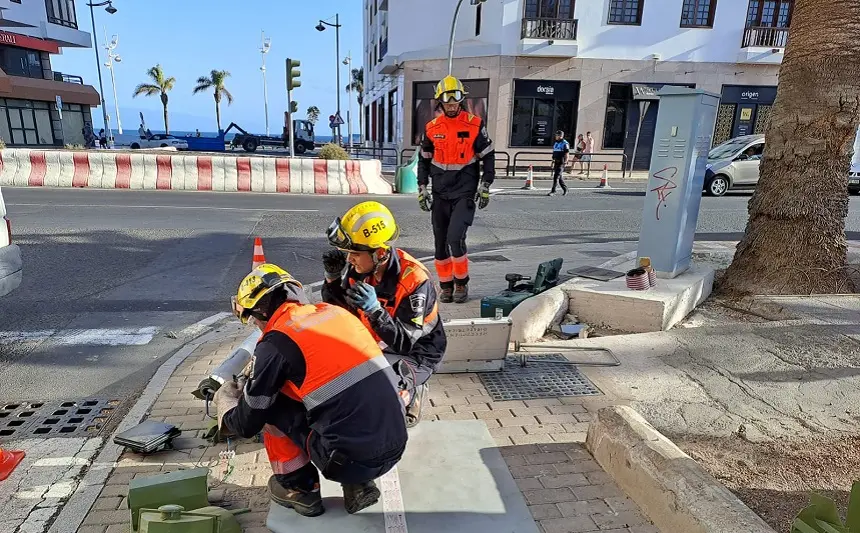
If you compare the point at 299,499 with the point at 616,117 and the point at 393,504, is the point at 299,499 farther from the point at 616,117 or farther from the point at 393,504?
the point at 616,117

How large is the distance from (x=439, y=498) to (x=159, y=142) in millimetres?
40752

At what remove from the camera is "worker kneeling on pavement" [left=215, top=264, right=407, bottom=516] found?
2184 millimetres

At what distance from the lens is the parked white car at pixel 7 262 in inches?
166

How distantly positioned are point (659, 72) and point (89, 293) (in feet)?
80.7

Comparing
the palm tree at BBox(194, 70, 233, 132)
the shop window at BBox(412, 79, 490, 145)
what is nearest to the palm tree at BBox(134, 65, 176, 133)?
the palm tree at BBox(194, 70, 233, 132)

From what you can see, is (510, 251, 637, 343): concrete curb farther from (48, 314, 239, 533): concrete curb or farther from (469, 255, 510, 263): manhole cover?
(48, 314, 239, 533): concrete curb

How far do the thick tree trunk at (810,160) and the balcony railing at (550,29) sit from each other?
65.5 ft

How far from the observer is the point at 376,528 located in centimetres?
244

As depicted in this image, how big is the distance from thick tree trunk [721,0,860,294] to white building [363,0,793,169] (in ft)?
64.4

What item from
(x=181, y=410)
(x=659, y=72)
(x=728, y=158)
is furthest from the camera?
(x=659, y=72)

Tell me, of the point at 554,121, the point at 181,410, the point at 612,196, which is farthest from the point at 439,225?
the point at 554,121

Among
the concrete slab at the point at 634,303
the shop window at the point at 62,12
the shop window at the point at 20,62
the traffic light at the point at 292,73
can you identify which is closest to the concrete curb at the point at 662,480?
the concrete slab at the point at 634,303

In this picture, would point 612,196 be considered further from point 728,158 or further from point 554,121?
point 554,121

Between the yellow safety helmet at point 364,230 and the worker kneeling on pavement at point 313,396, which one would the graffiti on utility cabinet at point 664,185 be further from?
the worker kneeling on pavement at point 313,396
